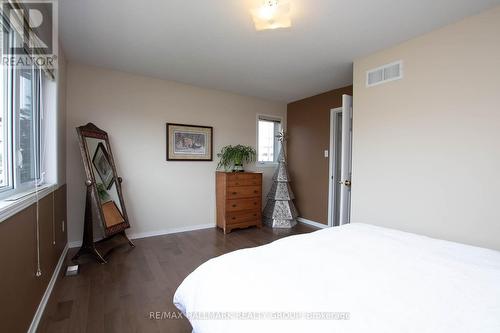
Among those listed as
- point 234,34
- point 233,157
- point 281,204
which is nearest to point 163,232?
point 233,157

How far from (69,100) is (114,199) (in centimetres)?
135

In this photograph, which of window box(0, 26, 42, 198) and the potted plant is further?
the potted plant

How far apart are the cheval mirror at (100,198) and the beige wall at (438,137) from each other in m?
2.93

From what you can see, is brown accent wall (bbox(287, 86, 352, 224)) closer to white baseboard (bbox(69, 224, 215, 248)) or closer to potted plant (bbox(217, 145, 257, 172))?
potted plant (bbox(217, 145, 257, 172))

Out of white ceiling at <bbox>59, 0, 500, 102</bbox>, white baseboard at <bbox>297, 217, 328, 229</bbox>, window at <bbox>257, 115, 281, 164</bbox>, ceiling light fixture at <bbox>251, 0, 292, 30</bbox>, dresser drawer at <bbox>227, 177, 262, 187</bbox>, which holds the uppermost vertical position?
white ceiling at <bbox>59, 0, 500, 102</bbox>

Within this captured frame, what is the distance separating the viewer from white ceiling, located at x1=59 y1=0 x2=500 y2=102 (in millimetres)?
1792

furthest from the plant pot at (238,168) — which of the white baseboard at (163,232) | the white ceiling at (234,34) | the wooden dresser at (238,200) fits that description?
the white ceiling at (234,34)

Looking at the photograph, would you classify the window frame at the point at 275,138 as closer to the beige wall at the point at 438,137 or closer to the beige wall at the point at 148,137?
the beige wall at the point at 148,137

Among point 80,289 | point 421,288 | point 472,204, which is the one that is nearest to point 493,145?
point 472,204

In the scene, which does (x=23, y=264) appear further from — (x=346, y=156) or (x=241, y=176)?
(x=346, y=156)

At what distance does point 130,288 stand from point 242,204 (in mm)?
2071

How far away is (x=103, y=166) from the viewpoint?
2.87m

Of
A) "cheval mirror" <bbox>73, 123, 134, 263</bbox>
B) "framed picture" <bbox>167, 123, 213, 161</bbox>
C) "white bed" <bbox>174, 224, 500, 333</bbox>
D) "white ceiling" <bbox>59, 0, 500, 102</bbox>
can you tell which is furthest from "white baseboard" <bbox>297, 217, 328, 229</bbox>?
"cheval mirror" <bbox>73, 123, 134, 263</bbox>

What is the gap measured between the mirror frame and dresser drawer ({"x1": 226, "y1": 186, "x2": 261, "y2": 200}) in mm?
1488
